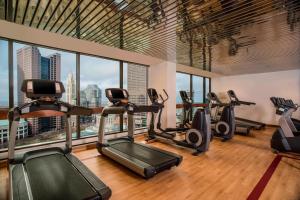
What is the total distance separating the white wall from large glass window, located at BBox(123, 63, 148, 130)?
4606 millimetres

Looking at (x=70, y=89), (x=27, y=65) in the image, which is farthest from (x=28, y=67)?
(x=70, y=89)

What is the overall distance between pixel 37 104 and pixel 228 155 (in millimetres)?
3773

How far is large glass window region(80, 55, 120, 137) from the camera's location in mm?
4547

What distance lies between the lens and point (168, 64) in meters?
5.73

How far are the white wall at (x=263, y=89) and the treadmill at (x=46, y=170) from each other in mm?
7796

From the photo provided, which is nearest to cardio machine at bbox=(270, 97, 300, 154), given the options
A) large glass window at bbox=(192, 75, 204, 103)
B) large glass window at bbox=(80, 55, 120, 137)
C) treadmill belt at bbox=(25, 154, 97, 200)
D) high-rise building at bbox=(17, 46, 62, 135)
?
treadmill belt at bbox=(25, 154, 97, 200)

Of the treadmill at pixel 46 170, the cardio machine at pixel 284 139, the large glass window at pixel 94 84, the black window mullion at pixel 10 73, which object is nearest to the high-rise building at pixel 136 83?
the large glass window at pixel 94 84

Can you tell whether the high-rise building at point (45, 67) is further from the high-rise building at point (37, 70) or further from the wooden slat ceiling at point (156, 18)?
the wooden slat ceiling at point (156, 18)

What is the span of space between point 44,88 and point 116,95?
54.5 inches

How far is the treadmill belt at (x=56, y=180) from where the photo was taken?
1.82m

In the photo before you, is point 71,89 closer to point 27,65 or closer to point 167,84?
point 27,65

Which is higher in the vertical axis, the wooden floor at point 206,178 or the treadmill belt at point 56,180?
the treadmill belt at point 56,180

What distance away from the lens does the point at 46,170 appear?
7.87 ft

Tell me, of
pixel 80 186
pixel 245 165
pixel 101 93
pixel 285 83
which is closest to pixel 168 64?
pixel 101 93
